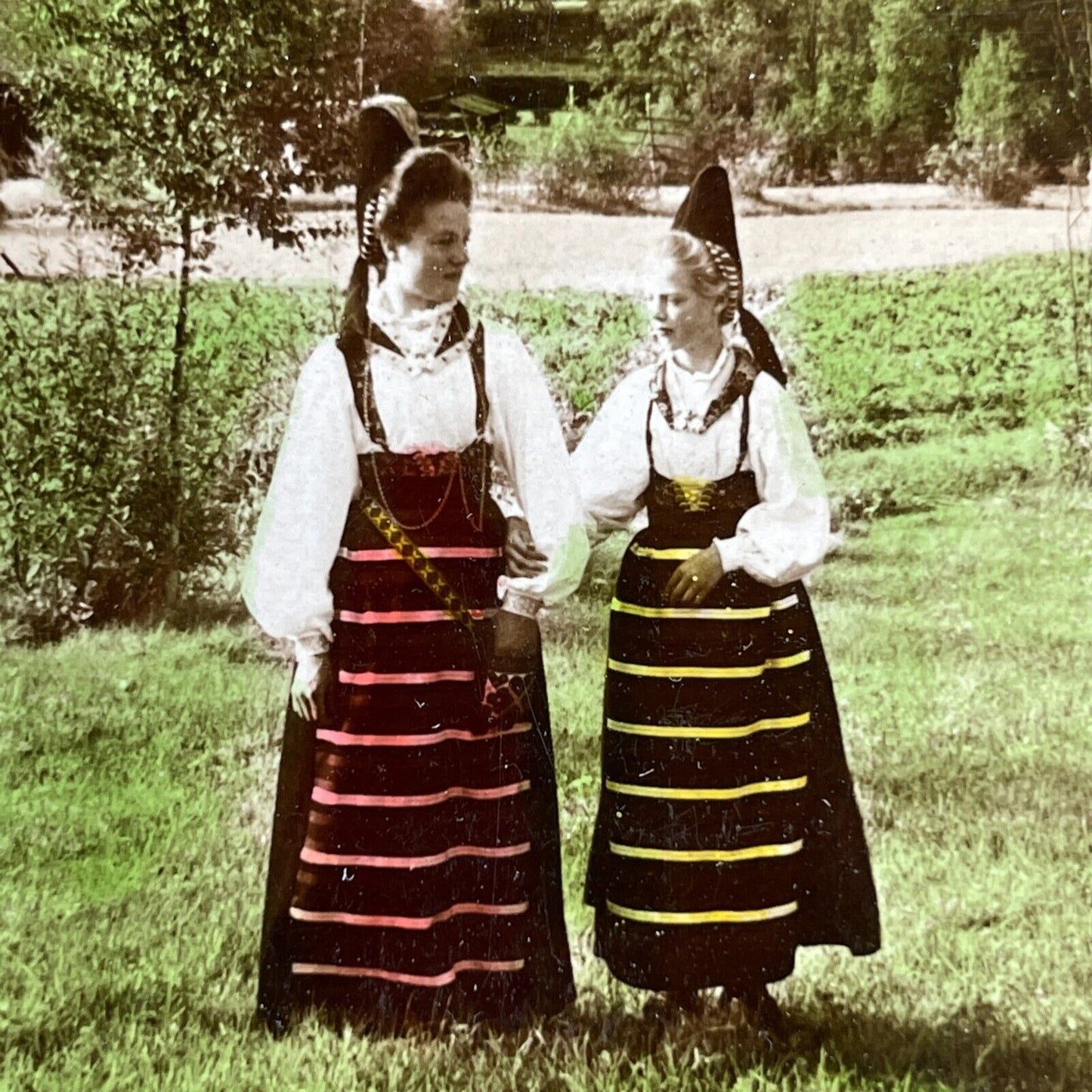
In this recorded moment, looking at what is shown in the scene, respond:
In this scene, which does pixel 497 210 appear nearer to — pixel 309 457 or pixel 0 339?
pixel 309 457

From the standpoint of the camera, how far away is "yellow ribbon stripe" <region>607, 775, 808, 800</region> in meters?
3.62

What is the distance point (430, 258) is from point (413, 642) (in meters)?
0.93

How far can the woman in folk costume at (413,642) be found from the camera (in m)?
3.52

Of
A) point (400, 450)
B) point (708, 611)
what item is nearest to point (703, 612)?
point (708, 611)

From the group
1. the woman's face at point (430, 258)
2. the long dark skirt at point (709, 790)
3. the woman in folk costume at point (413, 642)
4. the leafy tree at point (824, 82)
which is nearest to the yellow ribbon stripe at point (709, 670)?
the long dark skirt at point (709, 790)

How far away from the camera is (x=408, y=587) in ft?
11.6

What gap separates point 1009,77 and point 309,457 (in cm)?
208

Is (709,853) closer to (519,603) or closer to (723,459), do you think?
(519,603)

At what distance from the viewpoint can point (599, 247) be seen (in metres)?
3.78

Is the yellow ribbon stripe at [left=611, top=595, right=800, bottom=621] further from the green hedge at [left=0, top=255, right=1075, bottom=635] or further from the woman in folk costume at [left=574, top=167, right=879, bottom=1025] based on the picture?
the green hedge at [left=0, top=255, right=1075, bottom=635]

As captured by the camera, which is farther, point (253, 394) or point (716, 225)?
point (253, 394)

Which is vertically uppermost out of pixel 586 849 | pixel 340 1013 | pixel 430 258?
pixel 430 258

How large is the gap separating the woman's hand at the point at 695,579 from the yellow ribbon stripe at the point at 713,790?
458 mm

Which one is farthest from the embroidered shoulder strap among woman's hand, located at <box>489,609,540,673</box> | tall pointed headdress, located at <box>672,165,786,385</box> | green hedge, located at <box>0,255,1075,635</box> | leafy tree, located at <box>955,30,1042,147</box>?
leafy tree, located at <box>955,30,1042,147</box>
